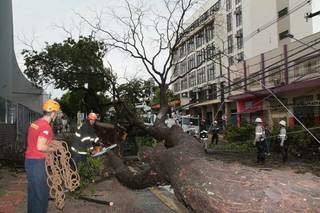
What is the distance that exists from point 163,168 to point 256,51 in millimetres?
40203

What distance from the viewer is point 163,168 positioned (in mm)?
6355

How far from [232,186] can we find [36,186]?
2651 millimetres

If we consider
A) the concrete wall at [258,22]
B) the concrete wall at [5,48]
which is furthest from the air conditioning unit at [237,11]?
the concrete wall at [5,48]

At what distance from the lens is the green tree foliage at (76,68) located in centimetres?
2406

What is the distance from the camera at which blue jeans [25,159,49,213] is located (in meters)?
6.11

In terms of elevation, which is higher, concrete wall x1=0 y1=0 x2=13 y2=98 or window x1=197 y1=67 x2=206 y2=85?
window x1=197 y1=67 x2=206 y2=85

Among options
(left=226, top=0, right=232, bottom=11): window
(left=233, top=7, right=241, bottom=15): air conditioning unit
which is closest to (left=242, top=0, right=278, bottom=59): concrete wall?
(left=233, top=7, right=241, bottom=15): air conditioning unit

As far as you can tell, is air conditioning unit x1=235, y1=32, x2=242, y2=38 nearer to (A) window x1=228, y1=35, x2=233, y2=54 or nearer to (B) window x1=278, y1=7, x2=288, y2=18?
(A) window x1=228, y1=35, x2=233, y2=54

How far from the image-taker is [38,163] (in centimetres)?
616

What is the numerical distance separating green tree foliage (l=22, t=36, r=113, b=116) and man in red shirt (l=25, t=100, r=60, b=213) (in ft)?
51.8

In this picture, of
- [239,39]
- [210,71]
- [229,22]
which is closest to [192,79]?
[210,71]

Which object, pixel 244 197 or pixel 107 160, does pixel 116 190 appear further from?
pixel 244 197

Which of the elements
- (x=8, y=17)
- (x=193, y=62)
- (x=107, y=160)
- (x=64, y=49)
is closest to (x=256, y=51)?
(x=193, y=62)

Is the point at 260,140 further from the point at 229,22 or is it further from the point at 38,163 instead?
the point at 229,22
